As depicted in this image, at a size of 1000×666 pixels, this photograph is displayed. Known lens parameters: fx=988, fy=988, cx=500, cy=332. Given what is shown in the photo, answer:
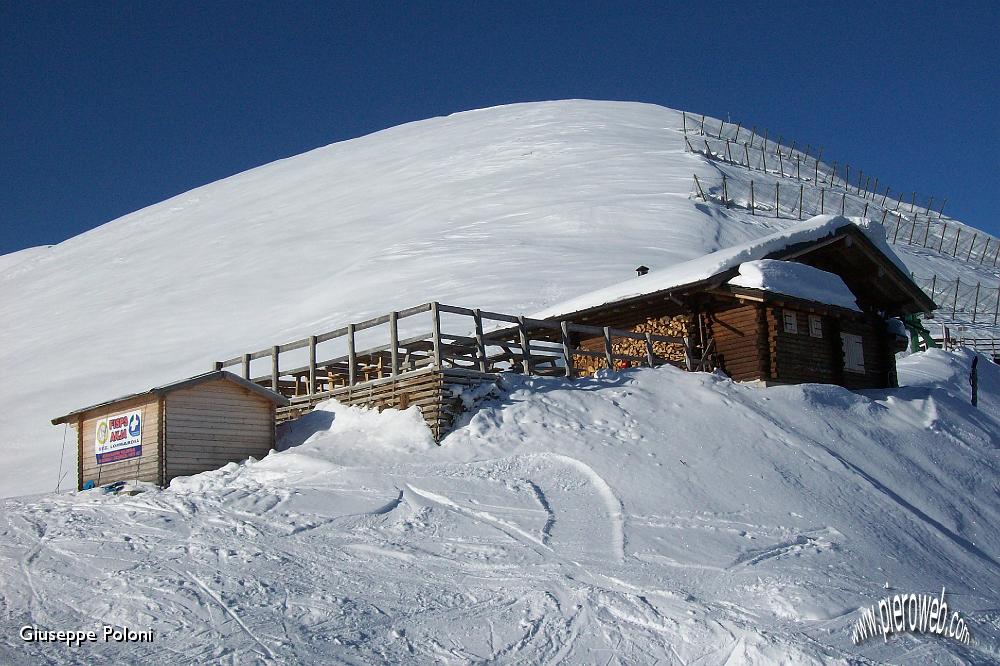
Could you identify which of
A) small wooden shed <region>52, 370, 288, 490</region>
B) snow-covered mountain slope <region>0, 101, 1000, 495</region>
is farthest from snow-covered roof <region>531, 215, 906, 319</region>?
snow-covered mountain slope <region>0, 101, 1000, 495</region>

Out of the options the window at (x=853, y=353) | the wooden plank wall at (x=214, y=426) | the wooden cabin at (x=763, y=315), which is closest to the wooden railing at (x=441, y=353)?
the wooden cabin at (x=763, y=315)

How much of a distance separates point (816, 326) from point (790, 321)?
3.93 ft

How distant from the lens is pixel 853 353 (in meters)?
23.2

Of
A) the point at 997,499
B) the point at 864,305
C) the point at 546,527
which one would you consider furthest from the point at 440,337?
the point at 864,305

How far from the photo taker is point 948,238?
A: 57.6 m

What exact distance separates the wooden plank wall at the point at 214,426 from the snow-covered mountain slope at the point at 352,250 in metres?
9.29

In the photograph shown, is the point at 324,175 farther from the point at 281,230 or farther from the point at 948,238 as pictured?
the point at 948,238

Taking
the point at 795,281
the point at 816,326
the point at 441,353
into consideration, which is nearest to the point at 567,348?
Answer: the point at 441,353

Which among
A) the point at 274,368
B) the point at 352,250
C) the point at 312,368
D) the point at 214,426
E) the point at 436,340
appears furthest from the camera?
the point at 352,250

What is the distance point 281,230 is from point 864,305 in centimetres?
3638

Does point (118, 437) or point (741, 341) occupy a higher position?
point (741, 341)

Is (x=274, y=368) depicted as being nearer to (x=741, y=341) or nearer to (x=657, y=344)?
(x=657, y=344)

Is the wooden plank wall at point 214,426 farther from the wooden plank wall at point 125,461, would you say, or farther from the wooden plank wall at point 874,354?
the wooden plank wall at point 874,354

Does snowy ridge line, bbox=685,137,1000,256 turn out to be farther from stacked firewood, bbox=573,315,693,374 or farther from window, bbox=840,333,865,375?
stacked firewood, bbox=573,315,693,374
